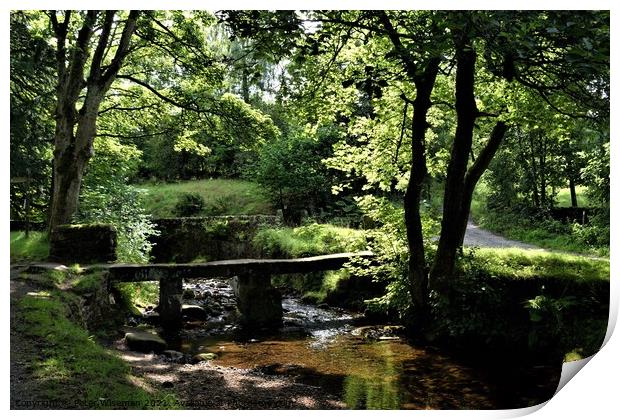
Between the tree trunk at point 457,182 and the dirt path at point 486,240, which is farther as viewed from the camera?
the dirt path at point 486,240

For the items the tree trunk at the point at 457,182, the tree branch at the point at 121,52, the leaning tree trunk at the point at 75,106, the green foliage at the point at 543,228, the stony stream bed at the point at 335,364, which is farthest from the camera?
the tree branch at the point at 121,52

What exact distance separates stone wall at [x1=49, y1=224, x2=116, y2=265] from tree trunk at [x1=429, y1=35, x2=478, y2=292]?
510cm

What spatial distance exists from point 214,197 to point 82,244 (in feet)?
19.0

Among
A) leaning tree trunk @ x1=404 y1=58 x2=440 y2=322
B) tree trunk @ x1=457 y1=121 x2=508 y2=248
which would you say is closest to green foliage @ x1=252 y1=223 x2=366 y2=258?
leaning tree trunk @ x1=404 y1=58 x2=440 y2=322

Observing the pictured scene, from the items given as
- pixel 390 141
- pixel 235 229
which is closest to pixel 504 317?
pixel 390 141

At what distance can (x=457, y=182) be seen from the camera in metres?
7.71

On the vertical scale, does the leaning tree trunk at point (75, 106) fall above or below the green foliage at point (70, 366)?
above

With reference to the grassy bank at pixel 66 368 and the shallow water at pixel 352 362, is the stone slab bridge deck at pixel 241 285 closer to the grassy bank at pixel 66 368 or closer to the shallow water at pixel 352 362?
the shallow water at pixel 352 362

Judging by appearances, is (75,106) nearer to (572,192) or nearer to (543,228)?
(572,192)

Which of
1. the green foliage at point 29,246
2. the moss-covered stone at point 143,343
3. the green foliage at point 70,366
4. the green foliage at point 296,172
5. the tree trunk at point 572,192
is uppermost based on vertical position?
the green foliage at point 296,172

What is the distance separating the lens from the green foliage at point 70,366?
471cm

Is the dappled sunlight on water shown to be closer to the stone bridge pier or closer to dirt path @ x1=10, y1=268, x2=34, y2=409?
the stone bridge pier

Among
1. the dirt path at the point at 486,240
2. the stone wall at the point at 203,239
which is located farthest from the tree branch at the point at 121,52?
the stone wall at the point at 203,239

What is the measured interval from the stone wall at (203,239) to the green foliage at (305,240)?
2.36 feet
